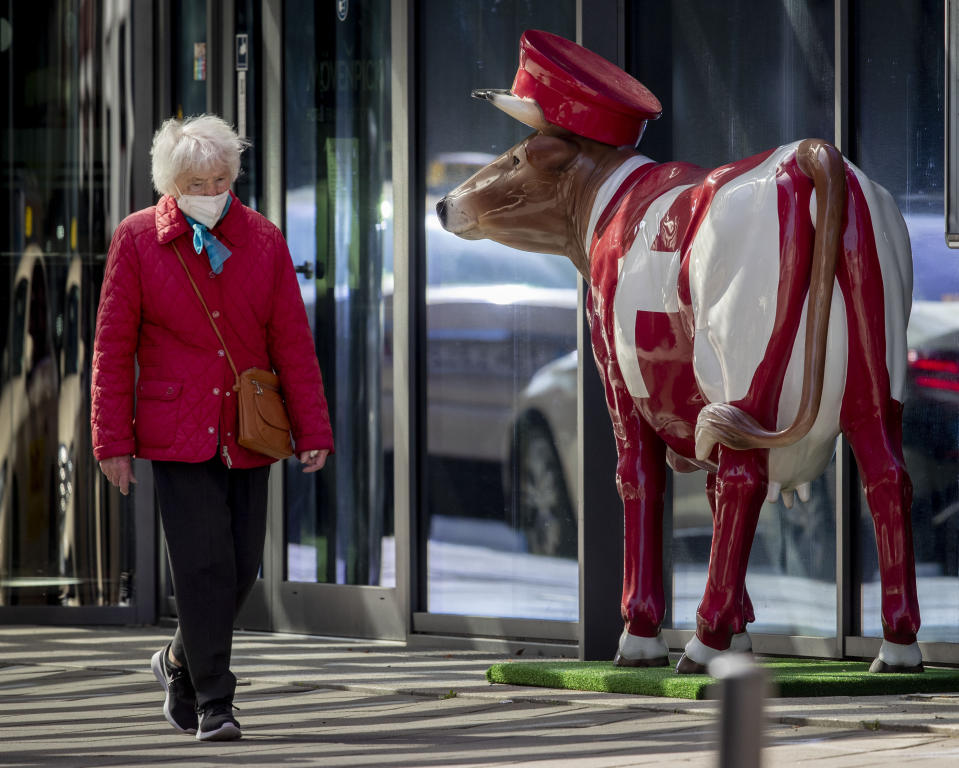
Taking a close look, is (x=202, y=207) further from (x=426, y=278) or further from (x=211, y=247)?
(x=426, y=278)

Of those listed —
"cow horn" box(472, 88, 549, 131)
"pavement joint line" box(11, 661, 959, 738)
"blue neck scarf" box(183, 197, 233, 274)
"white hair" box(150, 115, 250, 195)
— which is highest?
"cow horn" box(472, 88, 549, 131)

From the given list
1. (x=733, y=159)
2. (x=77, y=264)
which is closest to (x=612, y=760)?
(x=733, y=159)

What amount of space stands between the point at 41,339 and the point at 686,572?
344 cm

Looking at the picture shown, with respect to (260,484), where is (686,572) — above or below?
below

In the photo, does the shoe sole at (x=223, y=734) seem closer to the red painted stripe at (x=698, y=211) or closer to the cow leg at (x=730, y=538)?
the cow leg at (x=730, y=538)

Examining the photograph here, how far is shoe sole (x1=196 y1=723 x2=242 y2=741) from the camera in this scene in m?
4.57

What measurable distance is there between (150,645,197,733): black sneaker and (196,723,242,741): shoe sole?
0.14m

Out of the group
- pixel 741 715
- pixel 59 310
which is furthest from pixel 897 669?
pixel 59 310

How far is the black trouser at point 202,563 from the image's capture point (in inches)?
179

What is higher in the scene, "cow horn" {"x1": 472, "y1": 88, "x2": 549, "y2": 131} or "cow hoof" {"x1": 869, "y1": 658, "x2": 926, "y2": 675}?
"cow horn" {"x1": 472, "y1": 88, "x2": 549, "y2": 131}

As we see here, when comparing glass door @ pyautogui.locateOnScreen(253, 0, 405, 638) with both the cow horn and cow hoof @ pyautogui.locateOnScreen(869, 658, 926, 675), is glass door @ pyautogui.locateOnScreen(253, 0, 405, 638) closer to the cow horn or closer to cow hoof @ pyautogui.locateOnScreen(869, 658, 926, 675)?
the cow horn

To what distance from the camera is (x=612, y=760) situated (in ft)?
13.5

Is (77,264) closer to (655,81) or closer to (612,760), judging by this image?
(655,81)

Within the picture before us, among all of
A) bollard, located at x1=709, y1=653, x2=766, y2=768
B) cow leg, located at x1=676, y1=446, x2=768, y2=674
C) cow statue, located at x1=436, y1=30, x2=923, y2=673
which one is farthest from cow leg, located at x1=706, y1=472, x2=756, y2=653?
bollard, located at x1=709, y1=653, x2=766, y2=768
